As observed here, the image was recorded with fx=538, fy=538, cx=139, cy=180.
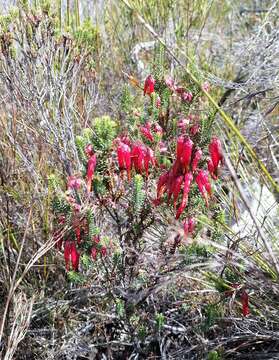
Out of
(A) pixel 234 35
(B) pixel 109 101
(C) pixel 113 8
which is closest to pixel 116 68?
(B) pixel 109 101

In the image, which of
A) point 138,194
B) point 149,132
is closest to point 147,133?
point 149,132

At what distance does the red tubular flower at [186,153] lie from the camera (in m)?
2.12

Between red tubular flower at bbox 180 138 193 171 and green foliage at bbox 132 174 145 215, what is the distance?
0.21 metres

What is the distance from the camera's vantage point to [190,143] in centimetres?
213

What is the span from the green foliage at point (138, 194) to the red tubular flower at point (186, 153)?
213mm

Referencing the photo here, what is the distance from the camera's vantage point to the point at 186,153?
2135 millimetres

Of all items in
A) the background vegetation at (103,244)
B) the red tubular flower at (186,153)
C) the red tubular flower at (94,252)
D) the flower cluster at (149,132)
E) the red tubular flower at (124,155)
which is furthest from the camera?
the flower cluster at (149,132)

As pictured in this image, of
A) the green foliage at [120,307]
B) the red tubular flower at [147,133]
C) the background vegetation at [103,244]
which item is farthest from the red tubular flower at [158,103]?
the green foliage at [120,307]

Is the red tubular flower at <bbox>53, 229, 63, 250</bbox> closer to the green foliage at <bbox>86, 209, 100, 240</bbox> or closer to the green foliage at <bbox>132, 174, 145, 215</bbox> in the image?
the green foliage at <bbox>86, 209, 100, 240</bbox>

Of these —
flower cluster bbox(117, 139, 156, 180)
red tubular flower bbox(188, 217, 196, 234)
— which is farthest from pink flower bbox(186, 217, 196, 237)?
flower cluster bbox(117, 139, 156, 180)

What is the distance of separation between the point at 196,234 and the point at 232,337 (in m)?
0.47

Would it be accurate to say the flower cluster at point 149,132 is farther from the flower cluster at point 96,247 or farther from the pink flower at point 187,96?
the flower cluster at point 96,247

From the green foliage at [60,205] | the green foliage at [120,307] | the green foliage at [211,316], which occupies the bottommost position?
the green foliage at [120,307]

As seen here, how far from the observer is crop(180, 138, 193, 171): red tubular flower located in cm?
212
